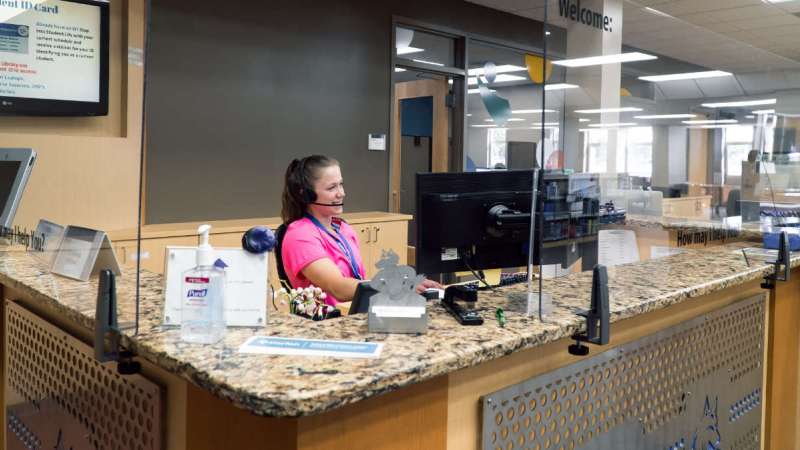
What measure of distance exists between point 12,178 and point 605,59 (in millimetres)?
2183

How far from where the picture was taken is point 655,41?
1980 millimetres

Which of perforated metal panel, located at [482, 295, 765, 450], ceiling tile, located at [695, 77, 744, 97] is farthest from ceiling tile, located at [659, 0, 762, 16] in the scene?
perforated metal panel, located at [482, 295, 765, 450]

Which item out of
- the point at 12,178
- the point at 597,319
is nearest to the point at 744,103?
the point at 597,319

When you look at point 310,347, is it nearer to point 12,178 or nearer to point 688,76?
point 688,76

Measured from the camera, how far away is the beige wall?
3.40 metres

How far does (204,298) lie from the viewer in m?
1.28

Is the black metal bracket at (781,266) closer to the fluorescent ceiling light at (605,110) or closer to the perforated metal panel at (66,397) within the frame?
the fluorescent ceiling light at (605,110)

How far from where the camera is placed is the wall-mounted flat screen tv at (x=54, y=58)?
329cm

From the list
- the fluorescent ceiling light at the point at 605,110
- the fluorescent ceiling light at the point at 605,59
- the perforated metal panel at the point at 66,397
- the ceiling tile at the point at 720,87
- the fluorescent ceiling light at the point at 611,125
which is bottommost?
the perforated metal panel at the point at 66,397

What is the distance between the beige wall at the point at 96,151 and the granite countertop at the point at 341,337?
1607 millimetres

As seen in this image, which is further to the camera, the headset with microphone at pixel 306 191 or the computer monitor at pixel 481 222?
the headset with microphone at pixel 306 191

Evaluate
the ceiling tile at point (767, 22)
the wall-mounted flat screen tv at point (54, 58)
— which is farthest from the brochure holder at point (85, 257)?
the ceiling tile at point (767, 22)

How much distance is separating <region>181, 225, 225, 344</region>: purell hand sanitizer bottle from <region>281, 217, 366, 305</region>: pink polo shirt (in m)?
0.97

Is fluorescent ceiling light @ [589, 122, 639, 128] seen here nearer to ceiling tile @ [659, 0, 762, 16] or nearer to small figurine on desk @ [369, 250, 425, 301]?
ceiling tile @ [659, 0, 762, 16]
